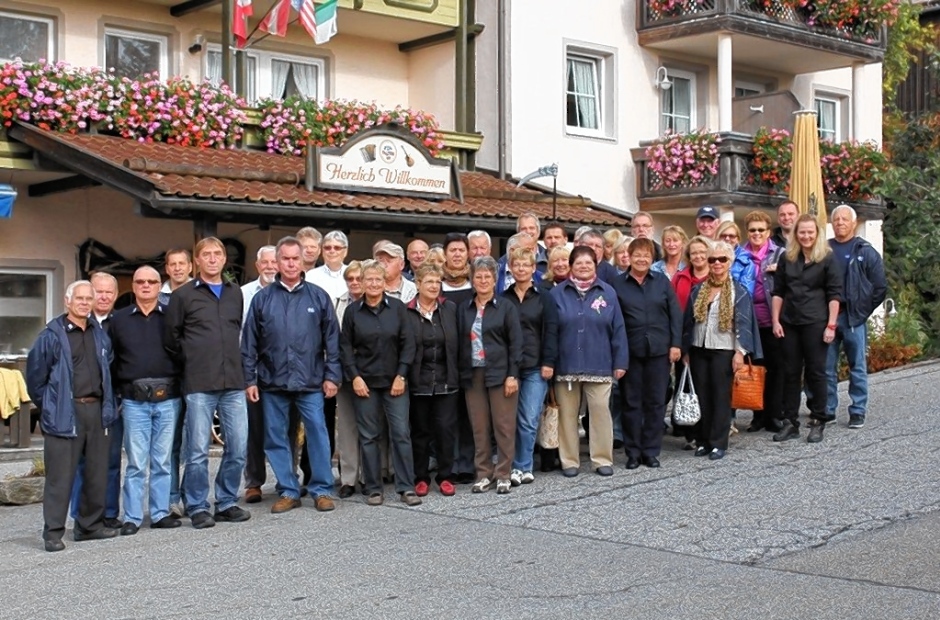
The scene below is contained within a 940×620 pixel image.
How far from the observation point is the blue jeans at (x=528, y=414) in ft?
35.4

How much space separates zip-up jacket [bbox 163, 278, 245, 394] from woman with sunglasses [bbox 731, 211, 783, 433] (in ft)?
15.9

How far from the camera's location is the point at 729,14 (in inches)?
848

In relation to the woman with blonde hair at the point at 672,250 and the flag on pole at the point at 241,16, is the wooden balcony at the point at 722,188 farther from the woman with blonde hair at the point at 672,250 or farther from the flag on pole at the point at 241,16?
the woman with blonde hair at the point at 672,250

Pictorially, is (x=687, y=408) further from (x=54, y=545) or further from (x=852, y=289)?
(x=54, y=545)

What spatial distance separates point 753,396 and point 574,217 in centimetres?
722

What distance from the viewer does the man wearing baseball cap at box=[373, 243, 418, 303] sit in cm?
1076

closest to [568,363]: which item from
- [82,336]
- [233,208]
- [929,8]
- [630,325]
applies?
[630,325]

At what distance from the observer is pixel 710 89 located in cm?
2353

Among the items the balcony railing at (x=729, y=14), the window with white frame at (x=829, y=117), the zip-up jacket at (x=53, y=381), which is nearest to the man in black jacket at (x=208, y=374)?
the zip-up jacket at (x=53, y=381)

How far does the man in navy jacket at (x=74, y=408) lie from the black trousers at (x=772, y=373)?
18.8 ft

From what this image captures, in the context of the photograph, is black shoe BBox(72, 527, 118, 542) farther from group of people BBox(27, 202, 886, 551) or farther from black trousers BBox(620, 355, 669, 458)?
black trousers BBox(620, 355, 669, 458)

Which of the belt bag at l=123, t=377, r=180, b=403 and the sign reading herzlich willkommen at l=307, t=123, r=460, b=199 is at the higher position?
the sign reading herzlich willkommen at l=307, t=123, r=460, b=199

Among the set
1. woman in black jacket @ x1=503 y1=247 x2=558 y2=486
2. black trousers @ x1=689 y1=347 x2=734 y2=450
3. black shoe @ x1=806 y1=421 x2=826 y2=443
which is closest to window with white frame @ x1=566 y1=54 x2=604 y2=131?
black shoe @ x1=806 y1=421 x2=826 y2=443

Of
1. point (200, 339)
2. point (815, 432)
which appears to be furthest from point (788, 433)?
point (200, 339)
